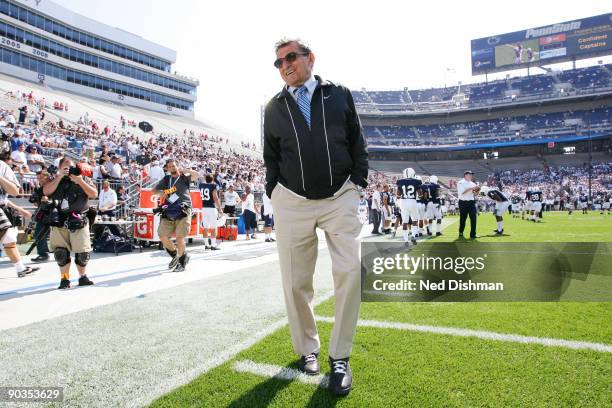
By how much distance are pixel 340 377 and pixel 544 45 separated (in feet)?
216

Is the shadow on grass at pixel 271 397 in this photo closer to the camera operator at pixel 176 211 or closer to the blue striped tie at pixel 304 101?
the blue striped tie at pixel 304 101

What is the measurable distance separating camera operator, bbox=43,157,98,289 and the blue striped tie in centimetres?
383

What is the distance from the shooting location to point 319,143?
2.39m

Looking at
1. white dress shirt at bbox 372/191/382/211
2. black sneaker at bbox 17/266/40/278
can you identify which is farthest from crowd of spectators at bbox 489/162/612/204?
black sneaker at bbox 17/266/40/278

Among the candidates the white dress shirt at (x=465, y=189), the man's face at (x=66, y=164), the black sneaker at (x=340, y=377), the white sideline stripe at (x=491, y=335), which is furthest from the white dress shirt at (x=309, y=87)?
the white dress shirt at (x=465, y=189)

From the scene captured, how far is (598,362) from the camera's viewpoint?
8.11 ft

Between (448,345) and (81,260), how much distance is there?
4.89m

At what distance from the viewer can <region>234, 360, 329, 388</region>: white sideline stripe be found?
7.66 ft

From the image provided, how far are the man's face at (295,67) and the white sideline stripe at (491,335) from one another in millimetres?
2097

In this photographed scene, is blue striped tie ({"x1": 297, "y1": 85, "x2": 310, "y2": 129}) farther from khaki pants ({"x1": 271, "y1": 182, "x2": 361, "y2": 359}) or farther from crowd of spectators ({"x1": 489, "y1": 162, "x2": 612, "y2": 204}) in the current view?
crowd of spectators ({"x1": 489, "y1": 162, "x2": 612, "y2": 204})

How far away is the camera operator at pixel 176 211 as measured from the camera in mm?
6645

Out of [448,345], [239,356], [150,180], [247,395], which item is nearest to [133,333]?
[239,356]

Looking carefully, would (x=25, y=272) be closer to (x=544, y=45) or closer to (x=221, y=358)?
(x=221, y=358)

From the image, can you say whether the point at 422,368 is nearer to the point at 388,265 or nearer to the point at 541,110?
the point at 388,265
